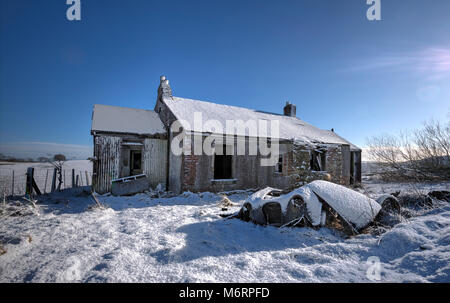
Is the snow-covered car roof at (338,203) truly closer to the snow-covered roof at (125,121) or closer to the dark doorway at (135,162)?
the snow-covered roof at (125,121)

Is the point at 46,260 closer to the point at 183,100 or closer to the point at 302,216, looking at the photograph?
the point at 302,216

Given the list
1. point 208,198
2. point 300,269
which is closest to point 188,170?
point 208,198

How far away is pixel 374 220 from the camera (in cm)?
362

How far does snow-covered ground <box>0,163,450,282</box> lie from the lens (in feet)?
7.29

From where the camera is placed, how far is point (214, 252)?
2938 millimetres

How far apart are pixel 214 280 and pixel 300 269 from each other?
115 centimetres

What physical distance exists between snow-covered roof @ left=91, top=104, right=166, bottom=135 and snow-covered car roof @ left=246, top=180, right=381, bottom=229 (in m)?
7.78

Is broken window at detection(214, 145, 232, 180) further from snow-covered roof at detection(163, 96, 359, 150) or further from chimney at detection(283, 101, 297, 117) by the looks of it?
chimney at detection(283, 101, 297, 117)

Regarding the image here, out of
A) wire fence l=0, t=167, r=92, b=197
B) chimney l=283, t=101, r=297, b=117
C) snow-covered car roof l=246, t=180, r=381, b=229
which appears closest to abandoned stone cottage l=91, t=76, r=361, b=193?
wire fence l=0, t=167, r=92, b=197

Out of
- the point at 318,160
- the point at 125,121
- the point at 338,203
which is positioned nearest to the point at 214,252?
the point at 338,203

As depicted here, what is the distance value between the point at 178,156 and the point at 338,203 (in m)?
6.55

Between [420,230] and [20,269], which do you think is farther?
[420,230]

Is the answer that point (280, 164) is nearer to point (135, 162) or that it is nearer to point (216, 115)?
point (216, 115)

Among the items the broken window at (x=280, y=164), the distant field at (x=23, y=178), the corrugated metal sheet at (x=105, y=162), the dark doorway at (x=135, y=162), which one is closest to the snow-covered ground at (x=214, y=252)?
the corrugated metal sheet at (x=105, y=162)
